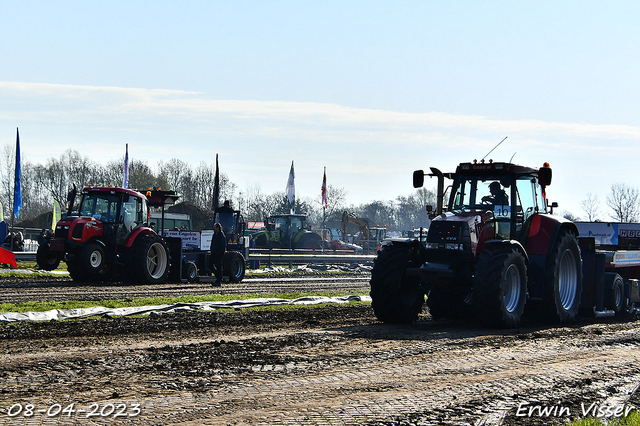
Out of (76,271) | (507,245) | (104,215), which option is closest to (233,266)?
(104,215)

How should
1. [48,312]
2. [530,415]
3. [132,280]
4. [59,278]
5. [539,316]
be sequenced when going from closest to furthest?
[530,415], [48,312], [539,316], [132,280], [59,278]

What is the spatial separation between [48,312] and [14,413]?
6.49 metres

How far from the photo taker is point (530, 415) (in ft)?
18.5

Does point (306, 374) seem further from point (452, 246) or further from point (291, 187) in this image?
point (291, 187)

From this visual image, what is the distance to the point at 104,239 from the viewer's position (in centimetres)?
1964

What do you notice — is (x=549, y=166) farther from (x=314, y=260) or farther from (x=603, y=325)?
(x=314, y=260)

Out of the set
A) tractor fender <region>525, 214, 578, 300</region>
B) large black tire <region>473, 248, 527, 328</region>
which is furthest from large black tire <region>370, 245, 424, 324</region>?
tractor fender <region>525, 214, 578, 300</region>

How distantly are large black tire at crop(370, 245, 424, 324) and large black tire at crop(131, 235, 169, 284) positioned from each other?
10.0 metres

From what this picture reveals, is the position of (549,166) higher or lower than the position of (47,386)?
higher

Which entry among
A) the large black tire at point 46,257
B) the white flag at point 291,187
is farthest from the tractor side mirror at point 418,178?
the white flag at point 291,187

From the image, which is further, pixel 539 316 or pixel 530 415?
pixel 539 316

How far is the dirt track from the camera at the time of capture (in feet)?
17.8

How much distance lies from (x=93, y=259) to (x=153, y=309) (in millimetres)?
7261

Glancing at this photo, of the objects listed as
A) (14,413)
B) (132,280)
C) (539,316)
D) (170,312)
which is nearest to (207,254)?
(132,280)
